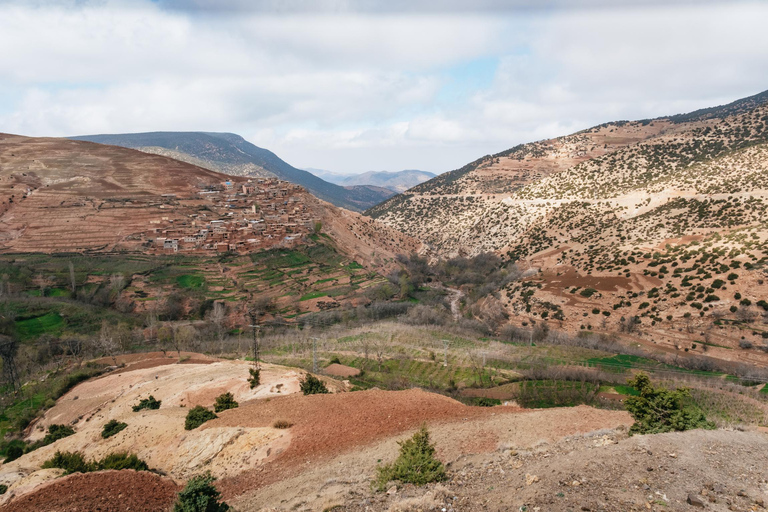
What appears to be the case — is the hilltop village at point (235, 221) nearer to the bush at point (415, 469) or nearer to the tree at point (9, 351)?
the tree at point (9, 351)

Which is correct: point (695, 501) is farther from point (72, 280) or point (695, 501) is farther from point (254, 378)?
point (72, 280)

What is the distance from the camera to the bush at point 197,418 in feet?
58.6

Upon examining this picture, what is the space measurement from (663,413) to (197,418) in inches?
715

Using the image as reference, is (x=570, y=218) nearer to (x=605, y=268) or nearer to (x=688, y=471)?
(x=605, y=268)

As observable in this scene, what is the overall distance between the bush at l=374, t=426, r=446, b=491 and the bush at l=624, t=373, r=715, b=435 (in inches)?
264

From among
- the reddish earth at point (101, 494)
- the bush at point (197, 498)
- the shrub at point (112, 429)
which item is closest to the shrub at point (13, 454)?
the shrub at point (112, 429)

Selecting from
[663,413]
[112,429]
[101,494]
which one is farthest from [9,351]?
[663,413]

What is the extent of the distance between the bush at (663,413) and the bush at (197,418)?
55.6ft

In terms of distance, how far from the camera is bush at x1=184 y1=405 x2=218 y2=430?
17859 mm

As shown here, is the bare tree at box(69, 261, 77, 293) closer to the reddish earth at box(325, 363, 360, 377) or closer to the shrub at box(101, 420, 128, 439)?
the reddish earth at box(325, 363, 360, 377)

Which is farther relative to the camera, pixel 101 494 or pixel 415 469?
pixel 101 494

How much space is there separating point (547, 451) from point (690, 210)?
52237mm

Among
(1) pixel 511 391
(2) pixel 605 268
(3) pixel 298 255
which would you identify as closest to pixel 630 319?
(2) pixel 605 268

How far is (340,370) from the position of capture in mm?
37969
